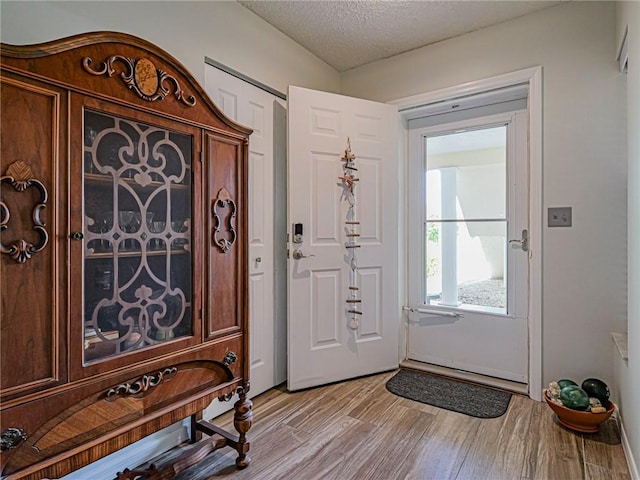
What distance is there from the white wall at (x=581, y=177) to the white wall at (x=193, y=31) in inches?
58.8

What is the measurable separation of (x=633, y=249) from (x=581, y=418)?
2.96 ft

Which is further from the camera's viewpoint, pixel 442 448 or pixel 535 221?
pixel 535 221

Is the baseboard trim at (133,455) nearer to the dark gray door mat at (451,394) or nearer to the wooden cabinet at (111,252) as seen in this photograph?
the wooden cabinet at (111,252)

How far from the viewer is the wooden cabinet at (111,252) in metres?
0.97

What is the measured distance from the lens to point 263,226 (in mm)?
2373

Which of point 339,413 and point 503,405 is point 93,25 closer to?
point 339,413

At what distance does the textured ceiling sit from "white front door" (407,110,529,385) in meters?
0.63

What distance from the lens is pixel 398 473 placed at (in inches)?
62.8

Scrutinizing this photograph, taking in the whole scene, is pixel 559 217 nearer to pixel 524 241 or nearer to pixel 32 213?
pixel 524 241

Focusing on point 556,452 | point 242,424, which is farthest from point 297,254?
point 556,452

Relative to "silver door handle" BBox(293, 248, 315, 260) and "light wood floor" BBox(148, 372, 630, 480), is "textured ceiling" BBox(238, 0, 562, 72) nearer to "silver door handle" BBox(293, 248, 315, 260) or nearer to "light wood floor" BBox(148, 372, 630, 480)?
"silver door handle" BBox(293, 248, 315, 260)

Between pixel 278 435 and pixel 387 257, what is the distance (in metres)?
1.44

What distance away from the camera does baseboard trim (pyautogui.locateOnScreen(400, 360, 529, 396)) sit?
2.43 metres

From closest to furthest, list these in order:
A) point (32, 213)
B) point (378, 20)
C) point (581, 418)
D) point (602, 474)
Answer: point (32, 213) → point (602, 474) → point (581, 418) → point (378, 20)
